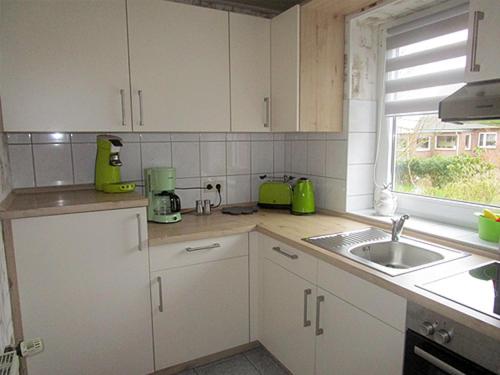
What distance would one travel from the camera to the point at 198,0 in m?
2.16

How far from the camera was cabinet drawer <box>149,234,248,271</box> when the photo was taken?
1.75 m

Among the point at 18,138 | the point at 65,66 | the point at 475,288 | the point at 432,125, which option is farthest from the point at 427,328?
the point at 18,138

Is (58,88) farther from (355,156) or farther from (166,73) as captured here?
(355,156)

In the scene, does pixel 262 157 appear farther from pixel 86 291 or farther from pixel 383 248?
pixel 86 291

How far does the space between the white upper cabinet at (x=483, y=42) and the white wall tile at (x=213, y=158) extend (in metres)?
1.49

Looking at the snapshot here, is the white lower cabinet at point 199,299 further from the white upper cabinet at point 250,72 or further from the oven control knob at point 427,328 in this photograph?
the oven control knob at point 427,328

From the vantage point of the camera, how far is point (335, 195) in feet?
7.22

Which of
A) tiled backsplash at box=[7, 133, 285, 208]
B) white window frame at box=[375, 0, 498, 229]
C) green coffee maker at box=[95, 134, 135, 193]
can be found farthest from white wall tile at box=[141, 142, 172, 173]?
white window frame at box=[375, 0, 498, 229]

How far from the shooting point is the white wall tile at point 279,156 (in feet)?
8.55

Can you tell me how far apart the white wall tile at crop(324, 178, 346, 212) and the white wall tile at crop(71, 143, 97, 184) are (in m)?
1.43

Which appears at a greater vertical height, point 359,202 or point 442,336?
point 359,202

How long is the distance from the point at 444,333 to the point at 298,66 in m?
1.45

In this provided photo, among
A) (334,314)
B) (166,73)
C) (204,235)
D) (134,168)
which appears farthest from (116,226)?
(334,314)

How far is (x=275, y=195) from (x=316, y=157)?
1.22 feet
